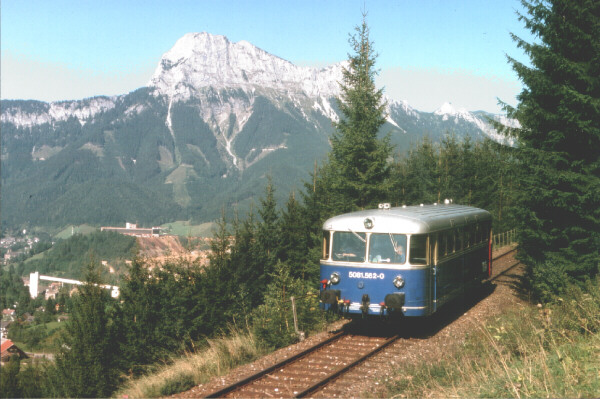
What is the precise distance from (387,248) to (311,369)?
367 centimetres

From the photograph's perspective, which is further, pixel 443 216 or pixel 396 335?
pixel 443 216

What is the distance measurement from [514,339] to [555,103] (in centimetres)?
Result: 819

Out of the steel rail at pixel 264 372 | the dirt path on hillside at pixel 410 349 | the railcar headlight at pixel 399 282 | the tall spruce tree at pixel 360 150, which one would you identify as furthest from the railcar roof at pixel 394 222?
the tall spruce tree at pixel 360 150

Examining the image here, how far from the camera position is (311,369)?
404 inches

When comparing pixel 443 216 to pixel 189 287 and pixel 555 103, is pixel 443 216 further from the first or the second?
pixel 189 287

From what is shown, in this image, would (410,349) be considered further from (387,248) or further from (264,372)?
(264,372)

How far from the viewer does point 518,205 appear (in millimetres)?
15688

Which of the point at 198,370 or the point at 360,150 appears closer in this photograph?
the point at 198,370

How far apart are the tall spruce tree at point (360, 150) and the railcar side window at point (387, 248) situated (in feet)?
34.3

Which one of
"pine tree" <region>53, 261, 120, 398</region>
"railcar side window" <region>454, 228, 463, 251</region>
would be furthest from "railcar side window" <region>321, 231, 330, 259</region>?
"pine tree" <region>53, 261, 120, 398</region>

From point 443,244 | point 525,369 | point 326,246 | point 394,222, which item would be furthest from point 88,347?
point 525,369

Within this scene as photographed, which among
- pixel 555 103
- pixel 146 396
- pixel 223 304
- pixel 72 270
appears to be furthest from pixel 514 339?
pixel 72 270

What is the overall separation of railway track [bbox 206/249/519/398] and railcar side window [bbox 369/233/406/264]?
184 centimetres

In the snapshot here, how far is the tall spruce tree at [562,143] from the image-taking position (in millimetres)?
13836
